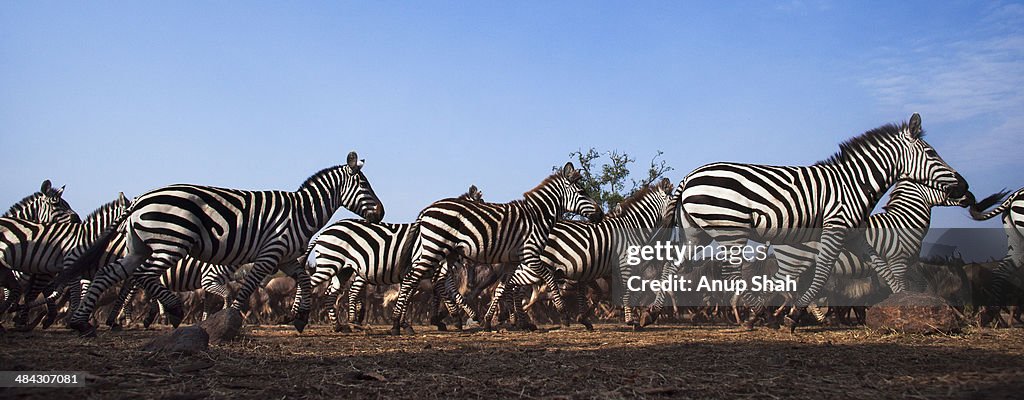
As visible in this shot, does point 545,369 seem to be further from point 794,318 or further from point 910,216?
point 910,216

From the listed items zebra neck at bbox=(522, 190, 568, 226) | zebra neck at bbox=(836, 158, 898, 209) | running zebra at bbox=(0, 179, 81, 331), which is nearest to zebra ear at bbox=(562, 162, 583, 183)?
zebra neck at bbox=(522, 190, 568, 226)

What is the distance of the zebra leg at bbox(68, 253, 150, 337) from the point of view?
29.0ft

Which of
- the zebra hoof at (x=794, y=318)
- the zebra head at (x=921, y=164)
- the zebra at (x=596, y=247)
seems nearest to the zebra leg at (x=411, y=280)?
the zebra at (x=596, y=247)

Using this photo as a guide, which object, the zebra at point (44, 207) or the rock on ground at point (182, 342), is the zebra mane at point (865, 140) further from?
the zebra at point (44, 207)

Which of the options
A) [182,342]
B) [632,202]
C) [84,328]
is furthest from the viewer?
[632,202]

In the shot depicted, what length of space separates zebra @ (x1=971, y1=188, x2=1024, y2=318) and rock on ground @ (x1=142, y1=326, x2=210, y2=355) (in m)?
10.9

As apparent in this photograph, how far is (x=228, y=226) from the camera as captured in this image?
9.36 m

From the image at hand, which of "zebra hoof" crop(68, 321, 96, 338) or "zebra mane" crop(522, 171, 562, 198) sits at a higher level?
"zebra mane" crop(522, 171, 562, 198)

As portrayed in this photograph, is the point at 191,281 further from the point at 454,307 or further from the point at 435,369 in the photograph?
the point at 435,369

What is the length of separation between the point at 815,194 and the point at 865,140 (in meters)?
1.21

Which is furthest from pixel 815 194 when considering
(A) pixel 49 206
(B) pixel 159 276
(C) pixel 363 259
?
(A) pixel 49 206

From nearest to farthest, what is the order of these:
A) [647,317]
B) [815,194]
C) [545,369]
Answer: [545,369], [815,194], [647,317]

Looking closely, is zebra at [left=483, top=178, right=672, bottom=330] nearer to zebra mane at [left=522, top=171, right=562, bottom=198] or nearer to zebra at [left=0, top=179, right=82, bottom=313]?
zebra mane at [left=522, top=171, right=562, bottom=198]
